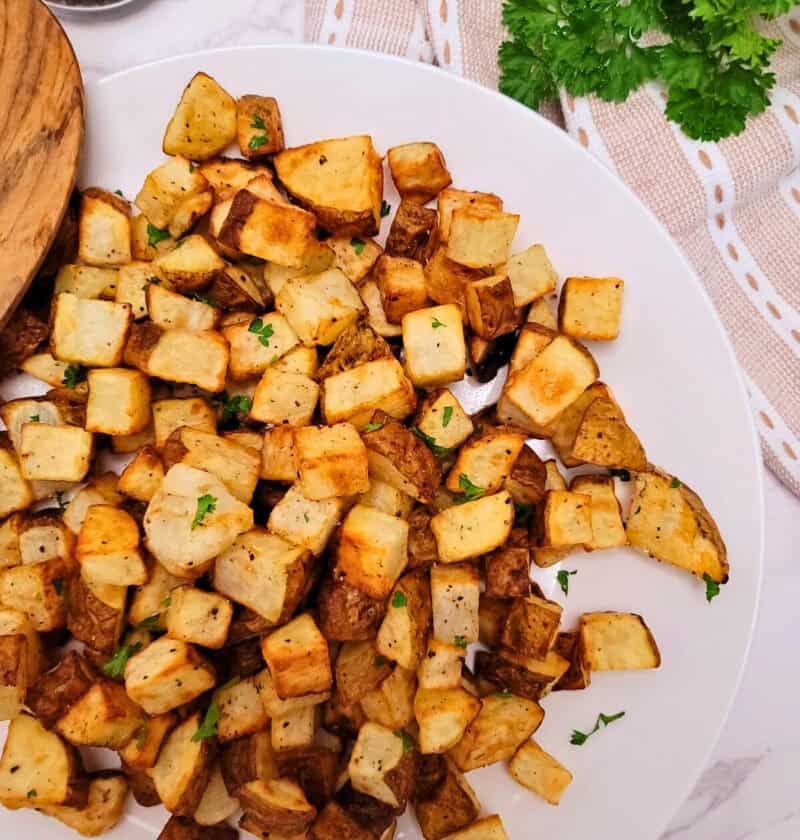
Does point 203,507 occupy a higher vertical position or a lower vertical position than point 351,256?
lower

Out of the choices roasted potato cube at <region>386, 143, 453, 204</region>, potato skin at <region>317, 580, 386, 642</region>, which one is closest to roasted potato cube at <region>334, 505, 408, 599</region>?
potato skin at <region>317, 580, 386, 642</region>

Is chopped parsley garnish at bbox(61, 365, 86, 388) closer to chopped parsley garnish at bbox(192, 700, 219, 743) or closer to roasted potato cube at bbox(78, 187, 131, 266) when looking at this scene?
roasted potato cube at bbox(78, 187, 131, 266)

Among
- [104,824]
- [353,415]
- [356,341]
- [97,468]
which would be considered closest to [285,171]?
[356,341]

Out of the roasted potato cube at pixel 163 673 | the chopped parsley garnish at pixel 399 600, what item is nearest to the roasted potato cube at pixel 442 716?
the chopped parsley garnish at pixel 399 600

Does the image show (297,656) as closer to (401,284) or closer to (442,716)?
(442,716)

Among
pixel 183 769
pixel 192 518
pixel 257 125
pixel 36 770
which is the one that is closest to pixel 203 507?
pixel 192 518

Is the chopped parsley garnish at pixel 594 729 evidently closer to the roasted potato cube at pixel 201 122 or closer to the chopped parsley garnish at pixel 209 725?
the chopped parsley garnish at pixel 209 725

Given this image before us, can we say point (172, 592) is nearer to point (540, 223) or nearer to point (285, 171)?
point (285, 171)
